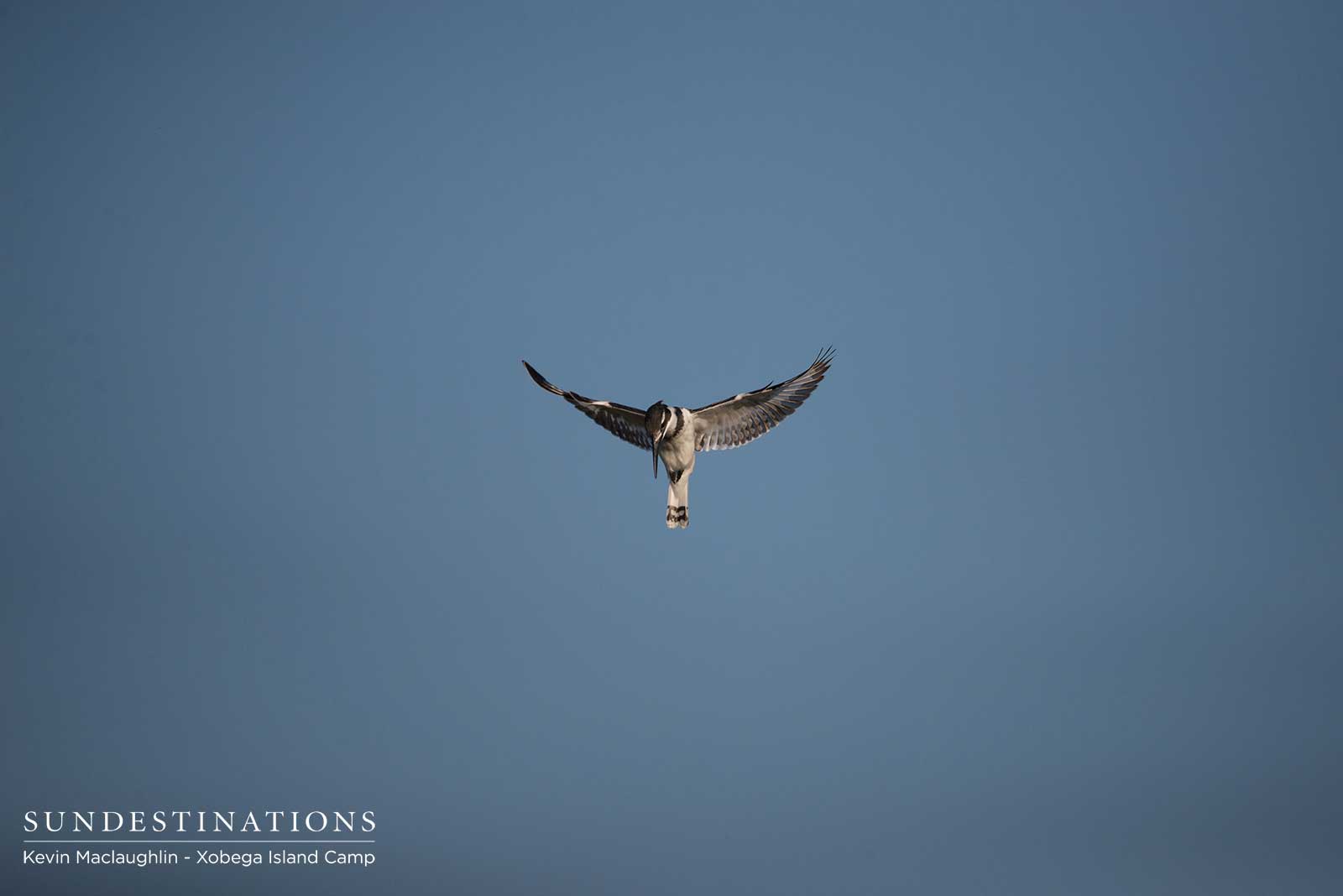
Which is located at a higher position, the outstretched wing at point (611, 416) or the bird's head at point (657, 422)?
the outstretched wing at point (611, 416)

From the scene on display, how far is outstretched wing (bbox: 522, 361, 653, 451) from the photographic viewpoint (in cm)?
1698

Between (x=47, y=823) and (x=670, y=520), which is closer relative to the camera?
(x=670, y=520)

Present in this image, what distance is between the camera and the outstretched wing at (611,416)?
16984 millimetres

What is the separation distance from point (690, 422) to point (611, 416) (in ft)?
3.43

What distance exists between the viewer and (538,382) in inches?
680

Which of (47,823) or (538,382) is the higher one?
(538,382)

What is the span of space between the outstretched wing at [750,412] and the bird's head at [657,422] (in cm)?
48

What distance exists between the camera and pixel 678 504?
1716cm

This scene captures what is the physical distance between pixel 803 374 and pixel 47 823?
1236 centimetres

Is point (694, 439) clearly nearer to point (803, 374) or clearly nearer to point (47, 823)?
point (803, 374)

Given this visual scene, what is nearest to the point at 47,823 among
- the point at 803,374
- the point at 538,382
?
the point at 538,382

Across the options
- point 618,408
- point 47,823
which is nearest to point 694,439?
point 618,408

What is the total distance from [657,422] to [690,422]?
2.15ft

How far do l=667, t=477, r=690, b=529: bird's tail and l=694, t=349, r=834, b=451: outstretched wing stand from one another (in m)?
0.48
